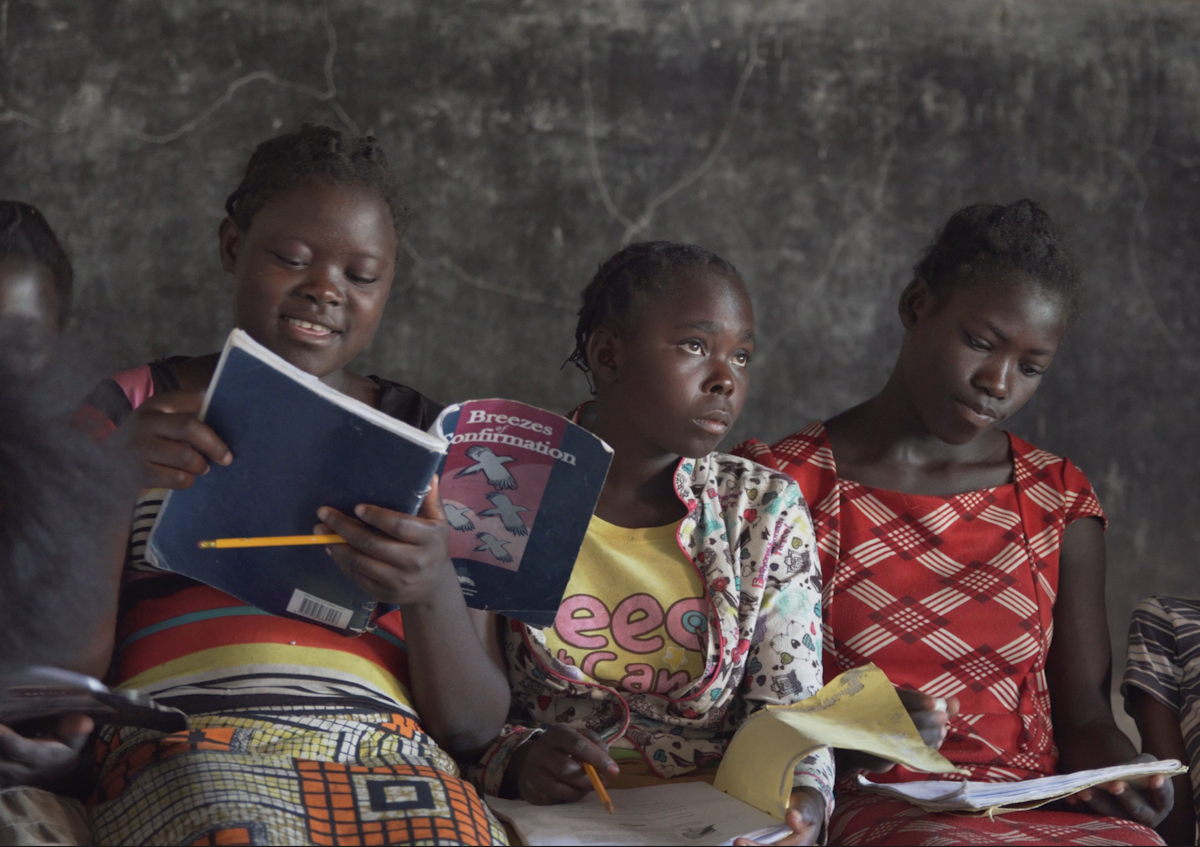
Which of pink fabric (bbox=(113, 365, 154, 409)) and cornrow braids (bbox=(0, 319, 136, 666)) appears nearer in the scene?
cornrow braids (bbox=(0, 319, 136, 666))

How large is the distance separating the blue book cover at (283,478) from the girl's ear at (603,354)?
0.64m

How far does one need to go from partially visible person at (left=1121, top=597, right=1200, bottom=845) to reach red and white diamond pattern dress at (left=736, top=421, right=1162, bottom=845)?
0.16 metres

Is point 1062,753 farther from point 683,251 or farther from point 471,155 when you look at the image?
point 471,155

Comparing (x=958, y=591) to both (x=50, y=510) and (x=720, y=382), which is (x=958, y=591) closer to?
(x=720, y=382)

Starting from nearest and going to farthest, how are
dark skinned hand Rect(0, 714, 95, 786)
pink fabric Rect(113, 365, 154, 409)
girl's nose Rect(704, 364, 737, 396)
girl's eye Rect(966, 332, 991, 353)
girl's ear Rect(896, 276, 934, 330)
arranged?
1. dark skinned hand Rect(0, 714, 95, 786)
2. pink fabric Rect(113, 365, 154, 409)
3. girl's nose Rect(704, 364, 737, 396)
4. girl's eye Rect(966, 332, 991, 353)
5. girl's ear Rect(896, 276, 934, 330)

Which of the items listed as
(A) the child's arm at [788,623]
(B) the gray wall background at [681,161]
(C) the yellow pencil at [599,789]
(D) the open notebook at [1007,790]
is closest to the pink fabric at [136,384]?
(C) the yellow pencil at [599,789]

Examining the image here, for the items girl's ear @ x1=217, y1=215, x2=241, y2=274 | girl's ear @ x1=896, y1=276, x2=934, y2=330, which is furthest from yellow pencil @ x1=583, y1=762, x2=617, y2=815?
girl's ear @ x1=896, y1=276, x2=934, y2=330

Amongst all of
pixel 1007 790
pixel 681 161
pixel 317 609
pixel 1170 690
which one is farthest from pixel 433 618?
pixel 681 161

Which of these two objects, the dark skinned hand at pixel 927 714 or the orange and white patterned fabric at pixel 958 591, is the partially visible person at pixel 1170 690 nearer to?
the orange and white patterned fabric at pixel 958 591

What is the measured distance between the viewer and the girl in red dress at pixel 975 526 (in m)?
1.85

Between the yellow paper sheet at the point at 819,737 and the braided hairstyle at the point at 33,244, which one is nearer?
the yellow paper sheet at the point at 819,737

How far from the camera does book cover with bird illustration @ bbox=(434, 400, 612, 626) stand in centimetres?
144

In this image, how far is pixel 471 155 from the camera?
315cm

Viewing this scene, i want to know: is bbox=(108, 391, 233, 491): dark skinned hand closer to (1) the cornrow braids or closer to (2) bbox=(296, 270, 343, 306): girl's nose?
(1) the cornrow braids
